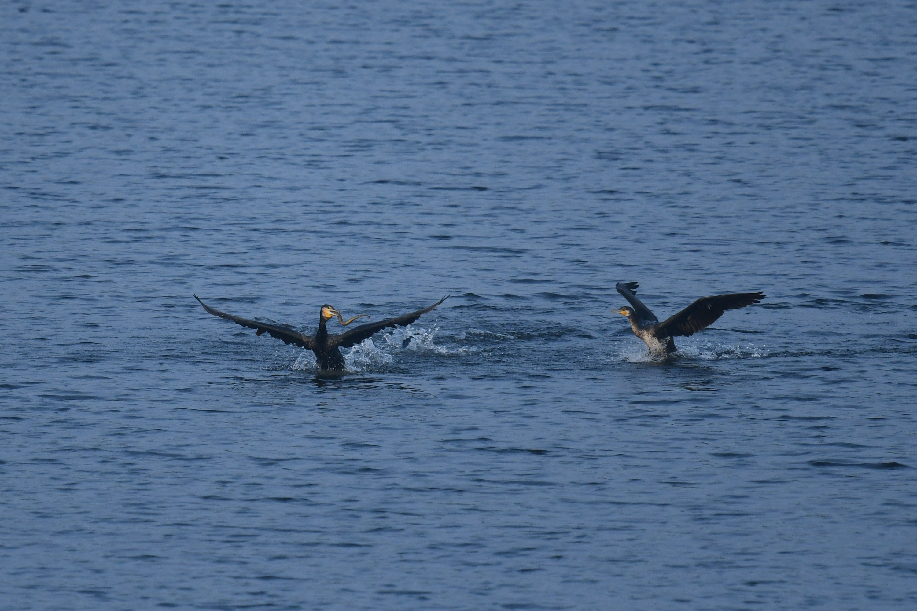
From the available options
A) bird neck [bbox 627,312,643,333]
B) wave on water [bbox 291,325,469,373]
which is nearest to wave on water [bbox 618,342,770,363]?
bird neck [bbox 627,312,643,333]

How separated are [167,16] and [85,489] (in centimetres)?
3990

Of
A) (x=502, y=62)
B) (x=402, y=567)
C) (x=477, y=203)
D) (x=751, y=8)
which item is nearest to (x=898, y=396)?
(x=402, y=567)

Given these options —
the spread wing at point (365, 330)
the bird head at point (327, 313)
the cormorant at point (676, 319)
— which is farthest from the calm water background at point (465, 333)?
the bird head at point (327, 313)

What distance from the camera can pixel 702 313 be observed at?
705 inches

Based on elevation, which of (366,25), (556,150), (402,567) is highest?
(366,25)

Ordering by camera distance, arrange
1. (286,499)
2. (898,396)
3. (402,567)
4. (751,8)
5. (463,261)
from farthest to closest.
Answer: (751,8), (463,261), (898,396), (286,499), (402,567)

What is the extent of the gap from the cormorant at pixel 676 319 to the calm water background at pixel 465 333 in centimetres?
46

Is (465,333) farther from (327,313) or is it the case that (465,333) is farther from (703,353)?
(703,353)

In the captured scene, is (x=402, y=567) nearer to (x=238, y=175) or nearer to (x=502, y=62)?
(x=238, y=175)

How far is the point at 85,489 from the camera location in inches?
549

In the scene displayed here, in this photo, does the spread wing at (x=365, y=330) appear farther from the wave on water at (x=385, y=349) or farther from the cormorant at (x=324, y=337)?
the wave on water at (x=385, y=349)

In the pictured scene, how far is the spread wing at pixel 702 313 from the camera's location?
1736 centimetres

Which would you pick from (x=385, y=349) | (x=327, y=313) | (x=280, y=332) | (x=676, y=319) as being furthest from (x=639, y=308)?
(x=280, y=332)

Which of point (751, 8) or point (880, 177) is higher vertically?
point (751, 8)
